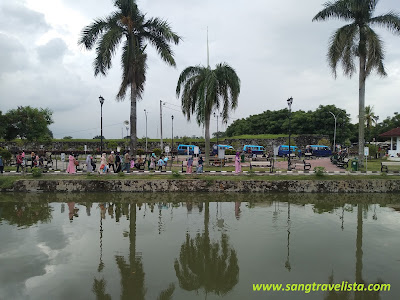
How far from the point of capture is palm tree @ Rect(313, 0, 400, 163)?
59.2 feet

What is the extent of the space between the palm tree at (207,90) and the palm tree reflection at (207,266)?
1234 centimetres

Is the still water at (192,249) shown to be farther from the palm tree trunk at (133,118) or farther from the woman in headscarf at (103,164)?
the palm tree trunk at (133,118)

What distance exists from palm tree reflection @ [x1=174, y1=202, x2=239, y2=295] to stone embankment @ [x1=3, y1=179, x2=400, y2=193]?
699 cm

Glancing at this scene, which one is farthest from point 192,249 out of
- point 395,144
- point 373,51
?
point 395,144

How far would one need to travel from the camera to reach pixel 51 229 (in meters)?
8.49

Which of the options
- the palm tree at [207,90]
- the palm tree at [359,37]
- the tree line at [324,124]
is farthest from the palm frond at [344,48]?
the tree line at [324,124]

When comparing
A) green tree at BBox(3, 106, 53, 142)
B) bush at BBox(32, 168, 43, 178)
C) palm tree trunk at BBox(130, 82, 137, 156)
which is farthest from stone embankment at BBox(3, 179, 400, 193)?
green tree at BBox(3, 106, 53, 142)

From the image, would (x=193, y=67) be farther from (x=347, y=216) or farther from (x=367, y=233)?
(x=367, y=233)

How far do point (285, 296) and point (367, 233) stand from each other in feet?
15.1

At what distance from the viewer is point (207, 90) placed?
18562mm

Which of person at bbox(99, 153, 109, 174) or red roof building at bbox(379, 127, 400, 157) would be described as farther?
red roof building at bbox(379, 127, 400, 157)

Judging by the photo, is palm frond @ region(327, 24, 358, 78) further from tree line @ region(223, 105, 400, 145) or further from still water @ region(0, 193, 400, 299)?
tree line @ region(223, 105, 400, 145)

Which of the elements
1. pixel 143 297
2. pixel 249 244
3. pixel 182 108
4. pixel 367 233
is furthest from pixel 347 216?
pixel 182 108

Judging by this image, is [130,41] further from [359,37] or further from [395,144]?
[395,144]
